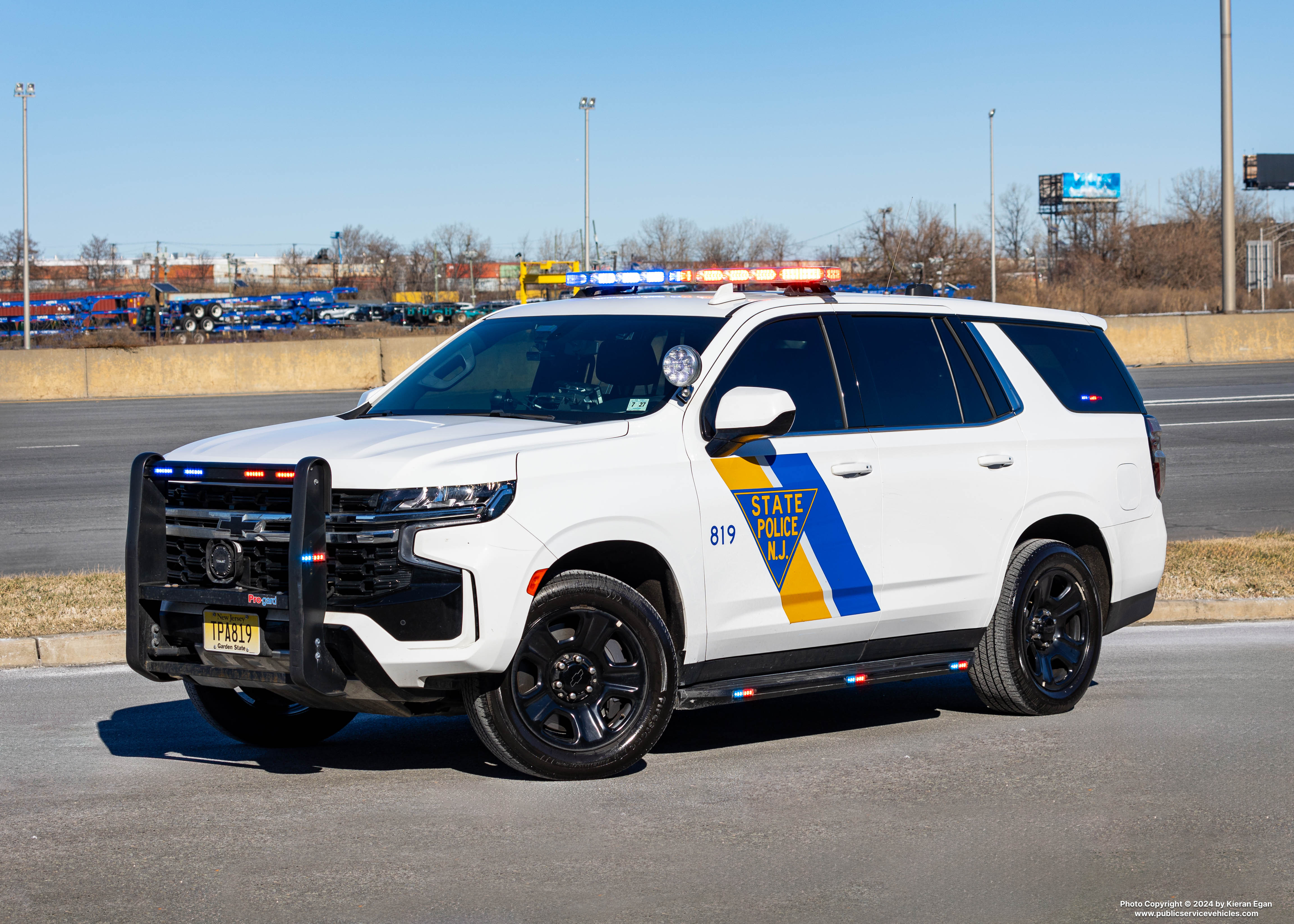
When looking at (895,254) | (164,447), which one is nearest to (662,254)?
(895,254)

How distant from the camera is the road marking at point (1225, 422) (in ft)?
72.4

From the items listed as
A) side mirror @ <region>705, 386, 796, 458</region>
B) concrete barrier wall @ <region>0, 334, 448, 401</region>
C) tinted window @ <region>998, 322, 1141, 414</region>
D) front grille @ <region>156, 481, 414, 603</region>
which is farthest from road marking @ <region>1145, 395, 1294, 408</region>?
front grille @ <region>156, 481, 414, 603</region>

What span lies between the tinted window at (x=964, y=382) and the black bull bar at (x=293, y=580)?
3111mm

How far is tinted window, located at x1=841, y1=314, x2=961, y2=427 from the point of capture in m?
6.76

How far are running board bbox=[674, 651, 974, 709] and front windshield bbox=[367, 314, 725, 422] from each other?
1170 millimetres

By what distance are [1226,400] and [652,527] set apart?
23063 millimetres

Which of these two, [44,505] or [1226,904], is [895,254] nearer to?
[44,505]

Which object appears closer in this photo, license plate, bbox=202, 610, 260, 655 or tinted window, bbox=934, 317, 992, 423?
license plate, bbox=202, 610, 260, 655

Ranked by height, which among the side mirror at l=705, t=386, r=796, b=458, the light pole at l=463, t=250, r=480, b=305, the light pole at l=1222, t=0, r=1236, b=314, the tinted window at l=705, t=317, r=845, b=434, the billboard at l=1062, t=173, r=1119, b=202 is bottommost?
the side mirror at l=705, t=386, r=796, b=458

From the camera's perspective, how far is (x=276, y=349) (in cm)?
3328

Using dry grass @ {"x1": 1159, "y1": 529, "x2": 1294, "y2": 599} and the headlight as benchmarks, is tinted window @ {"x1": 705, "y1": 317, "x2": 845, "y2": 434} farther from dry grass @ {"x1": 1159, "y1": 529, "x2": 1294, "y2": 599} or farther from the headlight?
dry grass @ {"x1": 1159, "y1": 529, "x2": 1294, "y2": 599}

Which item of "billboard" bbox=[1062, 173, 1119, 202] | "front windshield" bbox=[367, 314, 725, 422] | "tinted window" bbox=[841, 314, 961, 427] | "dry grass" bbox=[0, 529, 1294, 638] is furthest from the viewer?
"billboard" bbox=[1062, 173, 1119, 202]

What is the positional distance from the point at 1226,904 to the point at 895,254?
138 ft

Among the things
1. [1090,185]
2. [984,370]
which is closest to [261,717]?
[984,370]
